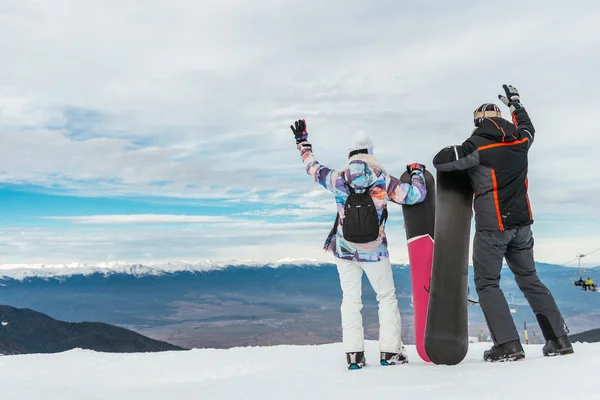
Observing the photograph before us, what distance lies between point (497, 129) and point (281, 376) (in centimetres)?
365

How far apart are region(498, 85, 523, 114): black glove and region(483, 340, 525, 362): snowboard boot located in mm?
2739

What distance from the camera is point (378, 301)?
6.23 meters

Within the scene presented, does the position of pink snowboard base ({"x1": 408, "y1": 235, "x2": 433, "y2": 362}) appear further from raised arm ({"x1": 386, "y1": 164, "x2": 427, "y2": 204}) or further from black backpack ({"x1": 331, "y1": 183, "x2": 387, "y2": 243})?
black backpack ({"x1": 331, "y1": 183, "x2": 387, "y2": 243})

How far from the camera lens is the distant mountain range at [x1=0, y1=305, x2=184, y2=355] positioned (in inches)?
4318

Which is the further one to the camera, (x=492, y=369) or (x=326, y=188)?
(x=326, y=188)

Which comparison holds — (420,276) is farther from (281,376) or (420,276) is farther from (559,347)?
(281,376)

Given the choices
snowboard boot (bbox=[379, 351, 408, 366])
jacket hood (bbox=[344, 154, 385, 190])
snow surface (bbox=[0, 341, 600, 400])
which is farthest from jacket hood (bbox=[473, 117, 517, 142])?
snowboard boot (bbox=[379, 351, 408, 366])

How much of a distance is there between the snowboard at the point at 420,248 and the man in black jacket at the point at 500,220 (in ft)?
2.46

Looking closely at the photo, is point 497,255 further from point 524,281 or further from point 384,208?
point 384,208

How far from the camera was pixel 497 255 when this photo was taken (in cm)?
571

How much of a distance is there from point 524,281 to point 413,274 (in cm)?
130

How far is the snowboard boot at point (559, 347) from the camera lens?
18.8 feet

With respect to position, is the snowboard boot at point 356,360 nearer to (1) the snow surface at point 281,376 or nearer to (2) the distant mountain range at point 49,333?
(1) the snow surface at point 281,376

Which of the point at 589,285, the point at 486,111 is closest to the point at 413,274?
the point at 486,111
